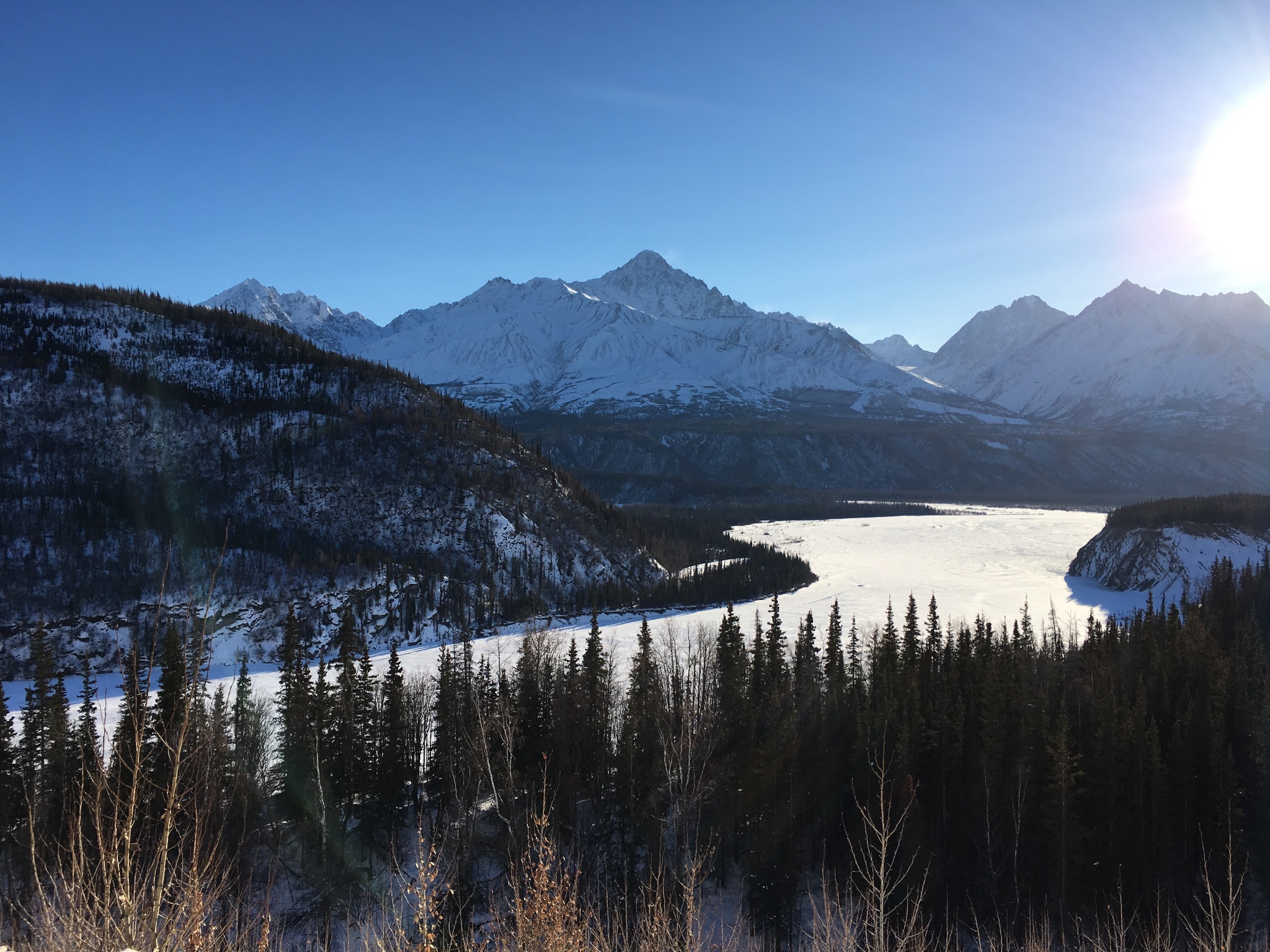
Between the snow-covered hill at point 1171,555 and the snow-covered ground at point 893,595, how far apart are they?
3463 millimetres

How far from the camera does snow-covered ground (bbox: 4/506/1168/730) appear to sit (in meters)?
84.4

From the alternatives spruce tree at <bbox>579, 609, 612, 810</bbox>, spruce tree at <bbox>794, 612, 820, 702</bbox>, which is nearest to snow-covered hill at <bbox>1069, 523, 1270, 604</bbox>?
spruce tree at <bbox>794, 612, 820, 702</bbox>

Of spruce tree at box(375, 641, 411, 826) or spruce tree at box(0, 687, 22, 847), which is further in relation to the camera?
spruce tree at box(375, 641, 411, 826)

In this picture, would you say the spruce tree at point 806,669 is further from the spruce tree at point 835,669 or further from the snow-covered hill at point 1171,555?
the snow-covered hill at point 1171,555

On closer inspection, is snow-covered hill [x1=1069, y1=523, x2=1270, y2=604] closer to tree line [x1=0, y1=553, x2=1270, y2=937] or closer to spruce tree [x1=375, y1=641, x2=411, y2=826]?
tree line [x1=0, y1=553, x2=1270, y2=937]

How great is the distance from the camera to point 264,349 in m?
160

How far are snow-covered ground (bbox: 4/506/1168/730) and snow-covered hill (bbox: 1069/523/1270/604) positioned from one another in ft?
11.4

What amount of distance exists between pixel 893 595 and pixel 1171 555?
5225 cm

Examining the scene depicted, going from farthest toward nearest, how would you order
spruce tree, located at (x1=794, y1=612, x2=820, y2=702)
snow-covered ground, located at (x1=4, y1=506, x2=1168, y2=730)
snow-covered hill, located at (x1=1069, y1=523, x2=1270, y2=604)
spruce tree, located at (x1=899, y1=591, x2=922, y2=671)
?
snow-covered hill, located at (x1=1069, y1=523, x2=1270, y2=604), snow-covered ground, located at (x1=4, y1=506, x2=1168, y2=730), spruce tree, located at (x1=899, y1=591, x2=922, y2=671), spruce tree, located at (x1=794, y1=612, x2=820, y2=702)

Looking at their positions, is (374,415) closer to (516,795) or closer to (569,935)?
(516,795)

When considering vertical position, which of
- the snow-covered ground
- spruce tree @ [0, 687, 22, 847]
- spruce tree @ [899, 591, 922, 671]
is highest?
spruce tree @ [899, 591, 922, 671]

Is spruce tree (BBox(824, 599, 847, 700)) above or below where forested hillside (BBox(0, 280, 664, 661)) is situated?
below

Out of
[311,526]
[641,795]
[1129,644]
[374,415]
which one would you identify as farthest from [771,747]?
[374,415]

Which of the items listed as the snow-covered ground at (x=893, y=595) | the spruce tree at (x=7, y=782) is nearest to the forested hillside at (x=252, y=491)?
the snow-covered ground at (x=893, y=595)
